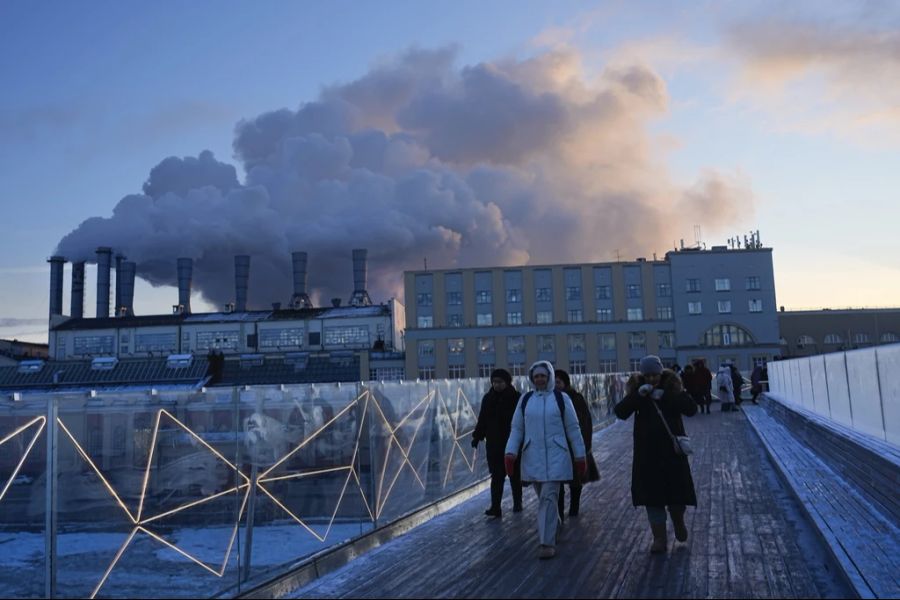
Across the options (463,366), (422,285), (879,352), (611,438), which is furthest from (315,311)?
(879,352)

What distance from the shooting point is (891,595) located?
600cm

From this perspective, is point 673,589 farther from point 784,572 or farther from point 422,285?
point 422,285

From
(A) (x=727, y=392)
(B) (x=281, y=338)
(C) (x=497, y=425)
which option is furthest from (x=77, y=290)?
(C) (x=497, y=425)

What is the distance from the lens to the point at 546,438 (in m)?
8.13

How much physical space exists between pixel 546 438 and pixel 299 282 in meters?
96.2

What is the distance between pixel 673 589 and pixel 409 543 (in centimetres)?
332

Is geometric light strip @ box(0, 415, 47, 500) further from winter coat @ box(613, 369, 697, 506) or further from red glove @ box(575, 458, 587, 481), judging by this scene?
winter coat @ box(613, 369, 697, 506)

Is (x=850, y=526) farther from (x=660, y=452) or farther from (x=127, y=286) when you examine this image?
(x=127, y=286)

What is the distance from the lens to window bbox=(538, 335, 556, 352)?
8575 centimetres

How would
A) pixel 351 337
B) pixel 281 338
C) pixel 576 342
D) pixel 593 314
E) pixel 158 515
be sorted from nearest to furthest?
pixel 158 515
pixel 576 342
pixel 593 314
pixel 351 337
pixel 281 338

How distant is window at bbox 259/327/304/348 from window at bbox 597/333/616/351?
33.0 meters

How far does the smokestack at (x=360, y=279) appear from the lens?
101 metres

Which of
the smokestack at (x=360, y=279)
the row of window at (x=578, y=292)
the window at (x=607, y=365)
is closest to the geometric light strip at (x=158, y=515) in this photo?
the window at (x=607, y=365)

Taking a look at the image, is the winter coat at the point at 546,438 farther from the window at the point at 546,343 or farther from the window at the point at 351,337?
the window at the point at 351,337
